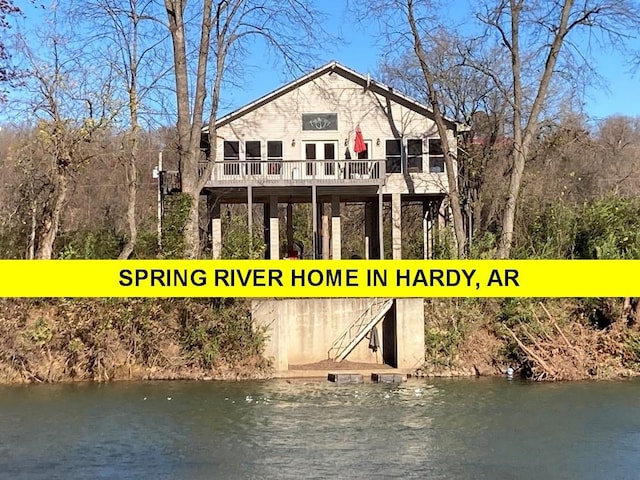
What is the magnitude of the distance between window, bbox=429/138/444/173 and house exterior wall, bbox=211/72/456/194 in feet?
0.55

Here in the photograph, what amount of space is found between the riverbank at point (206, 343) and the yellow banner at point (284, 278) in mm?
16216

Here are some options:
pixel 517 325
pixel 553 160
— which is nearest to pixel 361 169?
pixel 517 325

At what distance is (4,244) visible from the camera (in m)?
24.5

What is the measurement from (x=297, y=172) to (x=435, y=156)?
224 inches

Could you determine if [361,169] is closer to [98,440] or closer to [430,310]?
[430,310]

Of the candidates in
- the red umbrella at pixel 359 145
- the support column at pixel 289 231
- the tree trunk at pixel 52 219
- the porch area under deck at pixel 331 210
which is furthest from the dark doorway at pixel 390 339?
the tree trunk at pixel 52 219

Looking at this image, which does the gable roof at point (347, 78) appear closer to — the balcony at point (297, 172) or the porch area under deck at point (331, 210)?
the balcony at point (297, 172)

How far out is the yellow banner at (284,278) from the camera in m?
4.61

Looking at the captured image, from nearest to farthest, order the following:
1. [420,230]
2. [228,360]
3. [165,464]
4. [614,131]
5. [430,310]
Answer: [165,464] → [228,360] → [430,310] → [420,230] → [614,131]

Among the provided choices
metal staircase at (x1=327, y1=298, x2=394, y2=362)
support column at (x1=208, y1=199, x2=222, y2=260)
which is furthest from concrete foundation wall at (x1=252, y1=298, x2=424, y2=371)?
support column at (x1=208, y1=199, x2=222, y2=260)

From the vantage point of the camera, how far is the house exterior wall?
94.8 feet

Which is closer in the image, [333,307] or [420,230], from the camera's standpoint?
[333,307]

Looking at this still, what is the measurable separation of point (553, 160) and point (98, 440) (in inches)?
1188

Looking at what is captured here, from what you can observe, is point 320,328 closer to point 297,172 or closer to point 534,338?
point 534,338
